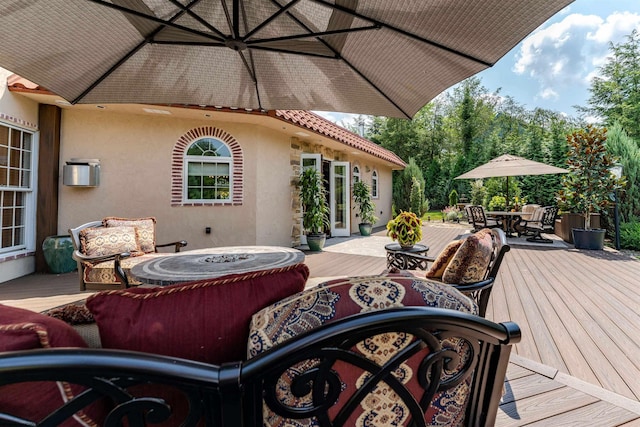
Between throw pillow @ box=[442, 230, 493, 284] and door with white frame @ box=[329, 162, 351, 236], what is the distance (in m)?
6.58

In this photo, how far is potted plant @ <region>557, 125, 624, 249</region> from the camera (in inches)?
246

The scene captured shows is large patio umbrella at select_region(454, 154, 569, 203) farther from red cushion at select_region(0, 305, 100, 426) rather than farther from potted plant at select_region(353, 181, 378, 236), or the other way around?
red cushion at select_region(0, 305, 100, 426)

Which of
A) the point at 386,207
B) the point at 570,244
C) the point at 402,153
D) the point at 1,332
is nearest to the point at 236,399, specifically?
the point at 1,332

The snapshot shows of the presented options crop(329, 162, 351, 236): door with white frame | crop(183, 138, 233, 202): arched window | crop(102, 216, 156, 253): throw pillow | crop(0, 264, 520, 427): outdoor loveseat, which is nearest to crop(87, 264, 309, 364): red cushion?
crop(0, 264, 520, 427): outdoor loveseat

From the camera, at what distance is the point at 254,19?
2215mm

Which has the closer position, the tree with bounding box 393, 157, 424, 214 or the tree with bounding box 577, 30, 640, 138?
the tree with bounding box 393, 157, 424, 214

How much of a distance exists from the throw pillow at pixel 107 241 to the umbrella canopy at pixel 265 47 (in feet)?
5.33

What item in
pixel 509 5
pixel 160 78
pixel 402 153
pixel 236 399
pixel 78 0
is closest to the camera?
pixel 236 399

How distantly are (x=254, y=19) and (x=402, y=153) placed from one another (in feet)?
65.9

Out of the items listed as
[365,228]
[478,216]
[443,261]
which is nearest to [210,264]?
[443,261]

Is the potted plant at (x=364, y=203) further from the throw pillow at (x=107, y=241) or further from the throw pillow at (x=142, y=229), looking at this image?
the throw pillow at (x=107, y=241)

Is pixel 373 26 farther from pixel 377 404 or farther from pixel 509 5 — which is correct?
pixel 377 404

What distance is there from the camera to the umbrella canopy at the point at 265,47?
1.72 m


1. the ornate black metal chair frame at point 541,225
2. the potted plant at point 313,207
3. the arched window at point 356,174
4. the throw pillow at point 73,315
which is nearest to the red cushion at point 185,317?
the throw pillow at point 73,315
